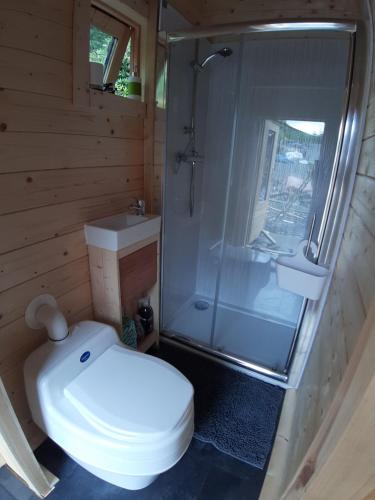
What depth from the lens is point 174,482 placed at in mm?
1346

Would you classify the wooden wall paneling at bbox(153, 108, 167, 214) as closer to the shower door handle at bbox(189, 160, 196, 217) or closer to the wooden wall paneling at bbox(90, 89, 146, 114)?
the wooden wall paneling at bbox(90, 89, 146, 114)

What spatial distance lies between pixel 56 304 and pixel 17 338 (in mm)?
219

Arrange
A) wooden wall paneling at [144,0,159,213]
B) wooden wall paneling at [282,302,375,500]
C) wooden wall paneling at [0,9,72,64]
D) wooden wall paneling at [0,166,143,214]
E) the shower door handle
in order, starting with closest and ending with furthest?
wooden wall paneling at [282,302,375,500] < wooden wall paneling at [0,9,72,64] < wooden wall paneling at [0,166,143,214] < wooden wall paneling at [144,0,159,213] < the shower door handle

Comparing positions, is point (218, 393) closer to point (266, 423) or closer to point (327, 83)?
point (266, 423)

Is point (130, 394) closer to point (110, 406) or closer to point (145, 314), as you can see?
point (110, 406)

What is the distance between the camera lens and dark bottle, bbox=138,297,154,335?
78.8 inches

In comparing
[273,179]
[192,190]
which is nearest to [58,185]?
[192,190]

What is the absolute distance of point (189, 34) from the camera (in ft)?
5.27

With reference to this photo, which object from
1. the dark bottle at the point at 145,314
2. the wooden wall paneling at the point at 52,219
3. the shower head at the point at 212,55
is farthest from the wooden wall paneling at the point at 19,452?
the shower head at the point at 212,55

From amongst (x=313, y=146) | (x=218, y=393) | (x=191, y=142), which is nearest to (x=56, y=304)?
(x=218, y=393)

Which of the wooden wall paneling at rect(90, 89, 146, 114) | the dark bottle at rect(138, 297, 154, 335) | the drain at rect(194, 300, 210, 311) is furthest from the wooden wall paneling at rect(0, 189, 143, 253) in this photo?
the drain at rect(194, 300, 210, 311)

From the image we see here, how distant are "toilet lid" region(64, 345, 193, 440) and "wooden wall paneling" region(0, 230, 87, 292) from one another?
0.50m

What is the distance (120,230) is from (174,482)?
4.05 feet

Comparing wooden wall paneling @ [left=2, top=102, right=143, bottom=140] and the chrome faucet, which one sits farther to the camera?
the chrome faucet
